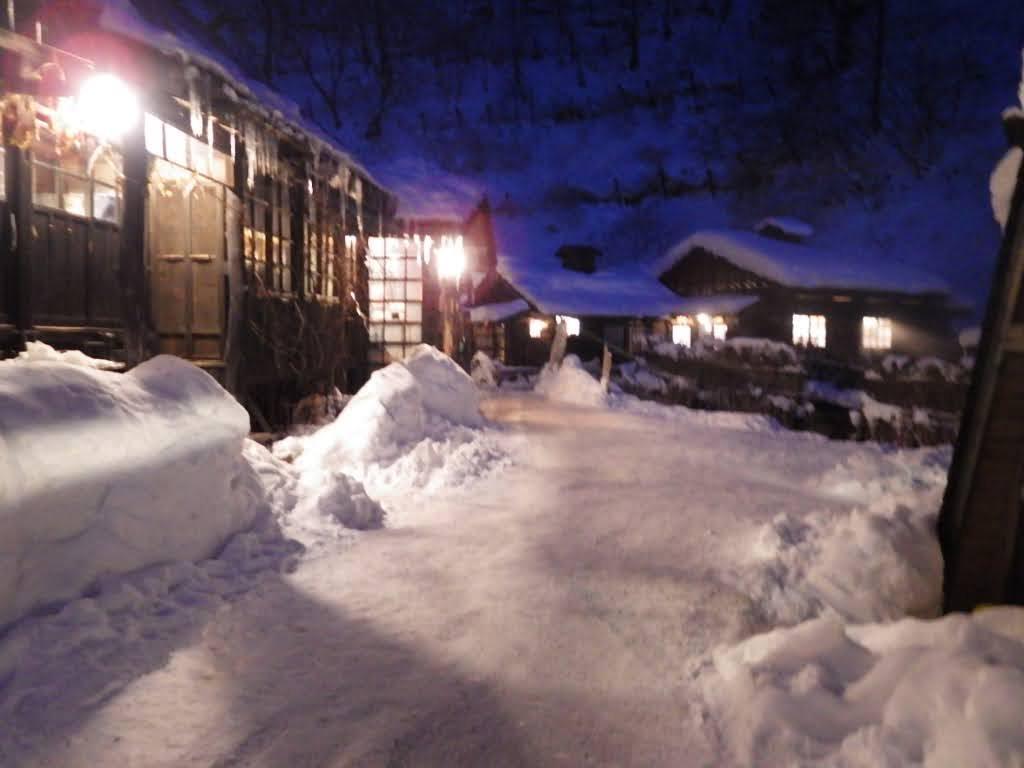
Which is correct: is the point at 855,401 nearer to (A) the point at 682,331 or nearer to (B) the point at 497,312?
(A) the point at 682,331

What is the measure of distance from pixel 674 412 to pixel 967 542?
1326cm

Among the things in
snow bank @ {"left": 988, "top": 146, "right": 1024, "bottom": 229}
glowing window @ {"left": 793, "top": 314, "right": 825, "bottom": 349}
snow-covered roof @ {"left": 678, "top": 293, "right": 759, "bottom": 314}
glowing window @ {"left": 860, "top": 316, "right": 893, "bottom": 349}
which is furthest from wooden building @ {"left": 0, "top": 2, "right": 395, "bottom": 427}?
glowing window @ {"left": 860, "top": 316, "right": 893, "bottom": 349}

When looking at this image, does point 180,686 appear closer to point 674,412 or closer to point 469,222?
point 674,412

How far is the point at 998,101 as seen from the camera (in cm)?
4534

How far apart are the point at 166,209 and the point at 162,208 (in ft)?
0.18

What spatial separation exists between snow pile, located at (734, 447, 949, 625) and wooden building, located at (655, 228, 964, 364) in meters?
23.5

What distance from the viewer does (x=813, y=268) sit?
2827cm

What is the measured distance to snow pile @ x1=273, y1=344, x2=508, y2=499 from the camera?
8.09 metres

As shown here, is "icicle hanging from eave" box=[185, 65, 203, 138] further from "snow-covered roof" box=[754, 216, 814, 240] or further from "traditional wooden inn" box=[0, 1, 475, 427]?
"snow-covered roof" box=[754, 216, 814, 240]

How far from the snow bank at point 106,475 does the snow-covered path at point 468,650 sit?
27.7 inches

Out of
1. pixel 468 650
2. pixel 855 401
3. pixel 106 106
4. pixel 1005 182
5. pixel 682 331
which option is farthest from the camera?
pixel 682 331

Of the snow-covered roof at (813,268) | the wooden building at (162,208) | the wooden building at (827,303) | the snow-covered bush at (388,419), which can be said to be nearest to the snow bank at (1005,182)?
the snow-covered bush at (388,419)

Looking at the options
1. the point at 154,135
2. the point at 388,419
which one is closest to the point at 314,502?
the point at 388,419

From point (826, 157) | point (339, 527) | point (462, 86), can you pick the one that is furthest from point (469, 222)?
point (462, 86)
